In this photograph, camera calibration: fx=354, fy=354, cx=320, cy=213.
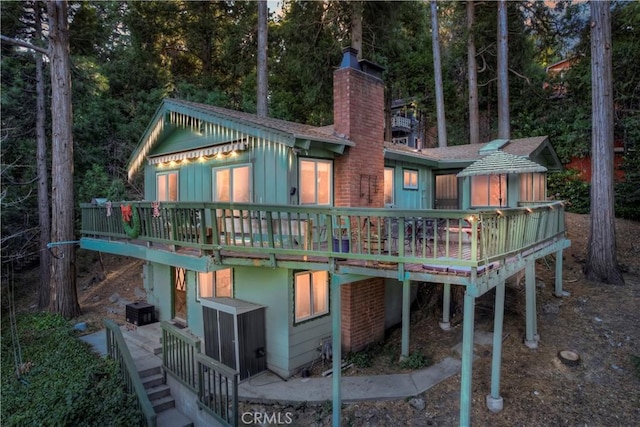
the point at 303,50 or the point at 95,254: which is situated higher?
the point at 303,50

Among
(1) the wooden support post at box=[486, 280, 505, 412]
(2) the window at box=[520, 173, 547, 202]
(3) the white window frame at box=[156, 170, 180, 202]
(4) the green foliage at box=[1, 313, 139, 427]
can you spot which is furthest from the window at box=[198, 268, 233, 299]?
(2) the window at box=[520, 173, 547, 202]

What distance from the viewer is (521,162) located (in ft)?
30.5

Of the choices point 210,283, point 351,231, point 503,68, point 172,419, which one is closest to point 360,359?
point 351,231

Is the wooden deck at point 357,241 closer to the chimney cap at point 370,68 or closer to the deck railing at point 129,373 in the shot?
the deck railing at point 129,373

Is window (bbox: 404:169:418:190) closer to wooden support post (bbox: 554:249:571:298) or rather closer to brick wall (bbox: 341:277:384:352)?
brick wall (bbox: 341:277:384:352)

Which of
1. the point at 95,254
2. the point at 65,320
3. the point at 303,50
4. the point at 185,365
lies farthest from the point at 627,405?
the point at 95,254

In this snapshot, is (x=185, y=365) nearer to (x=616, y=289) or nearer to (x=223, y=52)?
(x=616, y=289)

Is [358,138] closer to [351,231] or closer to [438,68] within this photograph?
[351,231]

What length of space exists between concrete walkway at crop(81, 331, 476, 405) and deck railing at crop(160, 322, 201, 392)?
1125 mm

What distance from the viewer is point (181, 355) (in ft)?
22.1

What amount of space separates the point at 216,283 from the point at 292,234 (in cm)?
375

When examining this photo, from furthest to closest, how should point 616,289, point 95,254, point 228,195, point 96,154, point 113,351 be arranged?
point 95,254 → point 96,154 → point 616,289 → point 228,195 → point 113,351

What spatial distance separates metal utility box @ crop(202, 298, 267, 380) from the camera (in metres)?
7.57

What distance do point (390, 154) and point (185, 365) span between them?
23.5ft
